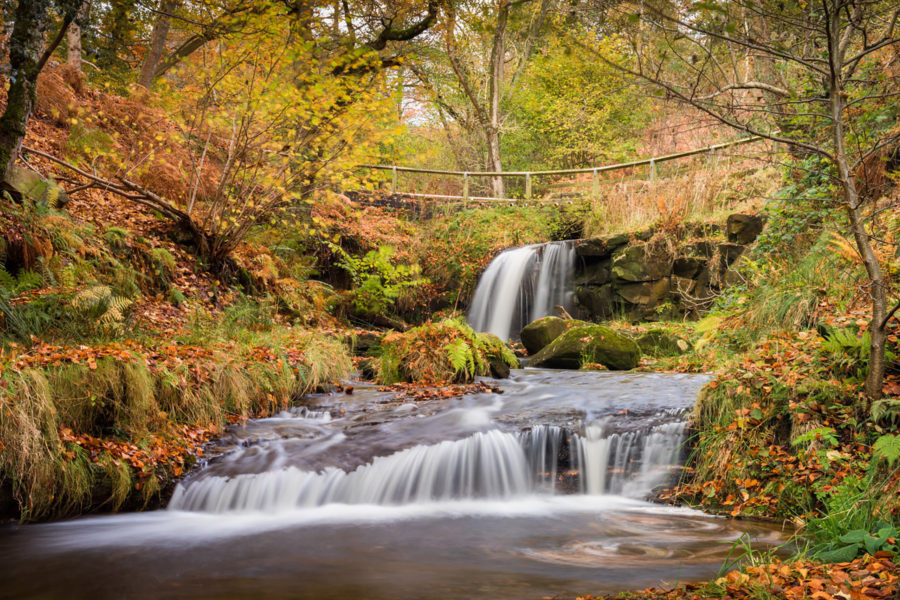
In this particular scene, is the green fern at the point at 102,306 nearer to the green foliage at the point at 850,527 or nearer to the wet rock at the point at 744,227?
the green foliage at the point at 850,527

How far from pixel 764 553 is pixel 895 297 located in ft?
9.08

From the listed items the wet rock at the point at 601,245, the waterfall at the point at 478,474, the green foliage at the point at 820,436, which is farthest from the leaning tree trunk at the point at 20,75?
the wet rock at the point at 601,245

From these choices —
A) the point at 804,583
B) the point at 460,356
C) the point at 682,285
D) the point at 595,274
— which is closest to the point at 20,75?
the point at 460,356

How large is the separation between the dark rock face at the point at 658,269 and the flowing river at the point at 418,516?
571 centimetres

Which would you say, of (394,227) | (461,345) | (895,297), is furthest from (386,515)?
(394,227)

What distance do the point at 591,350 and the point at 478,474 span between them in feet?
14.6

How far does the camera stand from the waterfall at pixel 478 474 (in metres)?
5.22

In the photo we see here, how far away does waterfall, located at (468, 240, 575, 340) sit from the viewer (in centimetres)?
1388

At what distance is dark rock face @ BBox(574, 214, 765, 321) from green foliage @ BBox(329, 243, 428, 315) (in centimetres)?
412

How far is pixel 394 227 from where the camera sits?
16.5 meters

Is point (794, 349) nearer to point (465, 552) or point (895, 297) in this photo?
point (895, 297)

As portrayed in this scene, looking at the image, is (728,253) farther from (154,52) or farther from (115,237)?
(154,52)

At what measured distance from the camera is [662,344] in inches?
400

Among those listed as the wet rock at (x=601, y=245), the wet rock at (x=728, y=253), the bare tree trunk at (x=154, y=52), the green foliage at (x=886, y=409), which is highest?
the bare tree trunk at (x=154, y=52)
